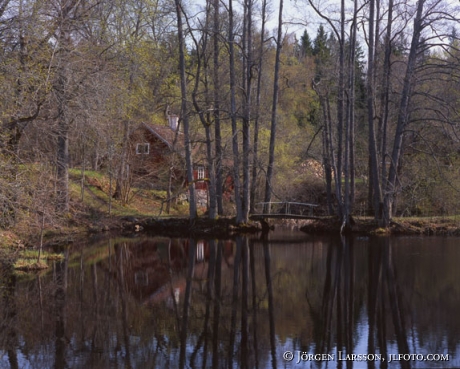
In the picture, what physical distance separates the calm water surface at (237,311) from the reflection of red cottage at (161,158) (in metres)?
12.9

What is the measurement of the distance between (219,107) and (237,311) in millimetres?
15701

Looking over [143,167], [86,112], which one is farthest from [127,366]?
[143,167]

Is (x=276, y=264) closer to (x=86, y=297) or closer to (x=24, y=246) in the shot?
(x=86, y=297)

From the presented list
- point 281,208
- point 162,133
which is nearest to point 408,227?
point 281,208

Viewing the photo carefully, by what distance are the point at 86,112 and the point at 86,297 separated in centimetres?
626

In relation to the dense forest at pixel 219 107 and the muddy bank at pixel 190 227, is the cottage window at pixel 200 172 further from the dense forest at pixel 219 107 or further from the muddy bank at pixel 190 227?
the muddy bank at pixel 190 227

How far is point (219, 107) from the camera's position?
2539 centimetres

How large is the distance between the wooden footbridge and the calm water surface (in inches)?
234

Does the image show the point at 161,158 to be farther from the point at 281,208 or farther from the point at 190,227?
the point at 190,227

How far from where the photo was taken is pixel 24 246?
1711cm

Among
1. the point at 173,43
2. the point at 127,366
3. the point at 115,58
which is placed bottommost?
the point at 127,366

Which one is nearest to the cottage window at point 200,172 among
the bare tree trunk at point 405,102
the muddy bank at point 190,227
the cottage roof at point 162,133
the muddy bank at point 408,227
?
the cottage roof at point 162,133

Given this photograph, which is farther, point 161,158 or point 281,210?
point 161,158

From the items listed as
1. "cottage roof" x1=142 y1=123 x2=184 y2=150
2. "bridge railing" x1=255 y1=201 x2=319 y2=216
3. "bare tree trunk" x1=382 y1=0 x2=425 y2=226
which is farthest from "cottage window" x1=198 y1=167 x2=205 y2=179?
"bare tree trunk" x1=382 y1=0 x2=425 y2=226
